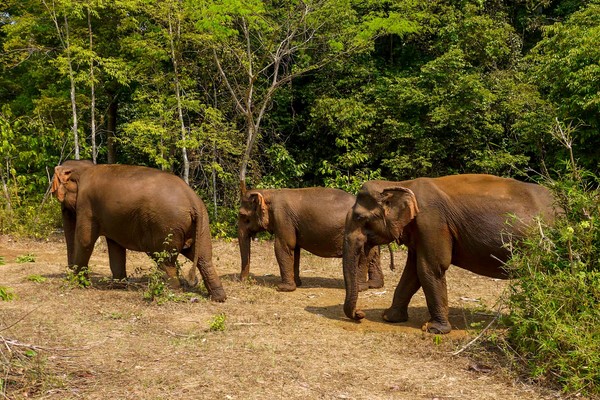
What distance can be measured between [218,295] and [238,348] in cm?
262

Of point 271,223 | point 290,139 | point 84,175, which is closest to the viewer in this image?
point 84,175

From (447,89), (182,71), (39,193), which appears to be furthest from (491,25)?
(39,193)

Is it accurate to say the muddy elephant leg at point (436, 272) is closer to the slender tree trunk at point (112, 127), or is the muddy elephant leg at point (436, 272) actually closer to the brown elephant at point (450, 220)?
the brown elephant at point (450, 220)

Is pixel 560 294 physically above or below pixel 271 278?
above

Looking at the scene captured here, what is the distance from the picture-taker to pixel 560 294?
6.38 meters

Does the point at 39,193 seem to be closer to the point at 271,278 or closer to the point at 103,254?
the point at 103,254

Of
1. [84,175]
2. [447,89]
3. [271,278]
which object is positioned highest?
[447,89]

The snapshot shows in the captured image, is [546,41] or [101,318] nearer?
[101,318]

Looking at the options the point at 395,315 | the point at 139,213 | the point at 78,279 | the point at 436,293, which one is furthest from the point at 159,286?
the point at 436,293

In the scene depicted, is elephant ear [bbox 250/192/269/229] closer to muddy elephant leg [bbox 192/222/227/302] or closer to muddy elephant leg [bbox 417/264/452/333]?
muddy elephant leg [bbox 192/222/227/302]

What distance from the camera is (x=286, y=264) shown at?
11320mm

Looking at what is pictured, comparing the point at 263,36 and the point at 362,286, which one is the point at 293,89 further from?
the point at 362,286

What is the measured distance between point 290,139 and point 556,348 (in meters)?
17.6

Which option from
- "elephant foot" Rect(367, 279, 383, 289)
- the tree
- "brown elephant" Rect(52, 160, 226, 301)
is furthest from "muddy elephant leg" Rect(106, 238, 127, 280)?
the tree
